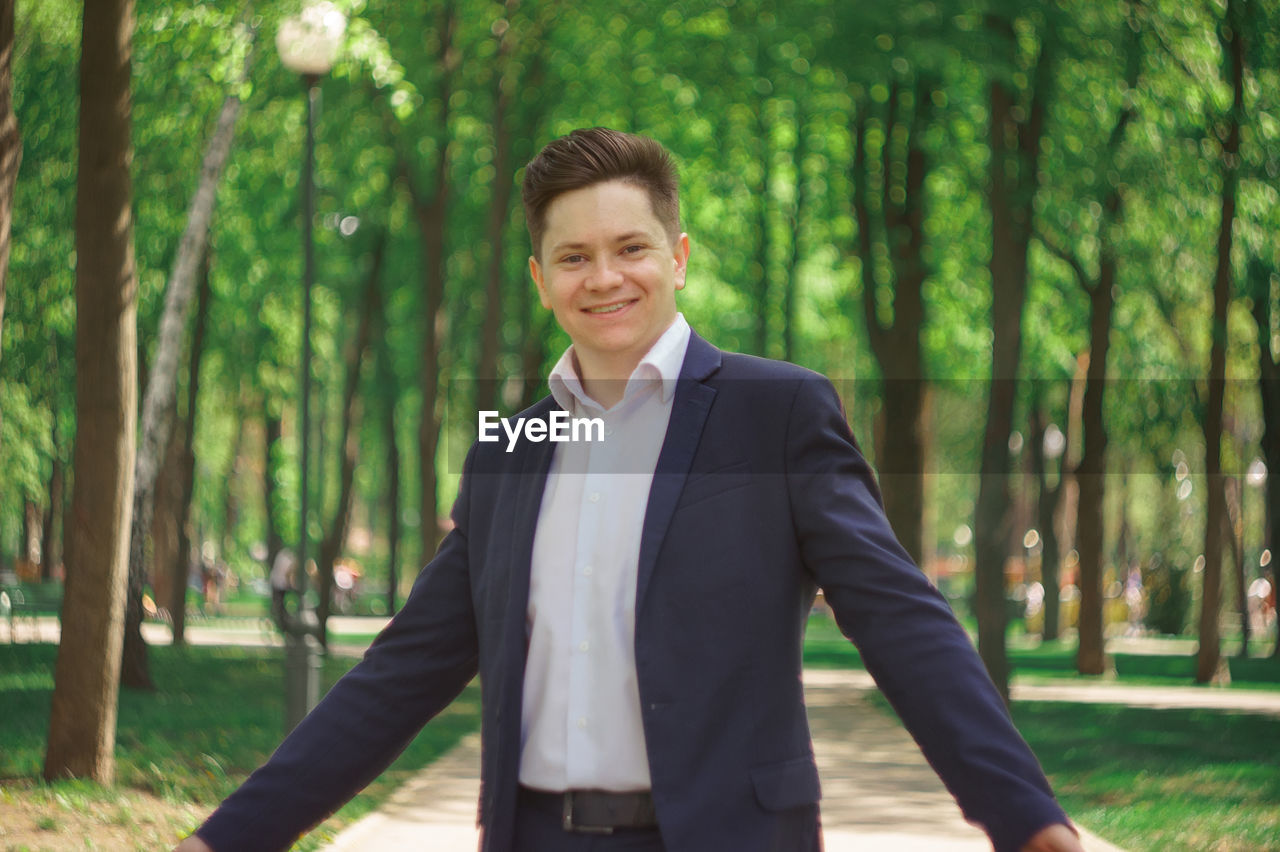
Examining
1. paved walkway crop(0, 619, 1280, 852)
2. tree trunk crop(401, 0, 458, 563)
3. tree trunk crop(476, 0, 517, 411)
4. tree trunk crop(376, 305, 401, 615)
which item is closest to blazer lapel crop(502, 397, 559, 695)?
paved walkway crop(0, 619, 1280, 852)

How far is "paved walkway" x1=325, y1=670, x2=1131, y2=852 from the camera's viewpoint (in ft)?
31.5

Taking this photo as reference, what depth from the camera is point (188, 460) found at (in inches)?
1091

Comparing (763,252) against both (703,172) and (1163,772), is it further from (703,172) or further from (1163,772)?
(1163,772)

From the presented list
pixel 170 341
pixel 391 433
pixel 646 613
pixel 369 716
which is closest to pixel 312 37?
pixel 170 341

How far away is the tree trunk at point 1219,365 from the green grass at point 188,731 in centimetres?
892

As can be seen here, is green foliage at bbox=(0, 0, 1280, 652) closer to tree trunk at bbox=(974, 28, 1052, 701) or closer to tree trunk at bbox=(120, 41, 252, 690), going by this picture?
tree trunk at bbox=(120, 41, 252, 690)

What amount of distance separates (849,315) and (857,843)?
21.3 meters

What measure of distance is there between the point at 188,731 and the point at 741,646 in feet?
38.7

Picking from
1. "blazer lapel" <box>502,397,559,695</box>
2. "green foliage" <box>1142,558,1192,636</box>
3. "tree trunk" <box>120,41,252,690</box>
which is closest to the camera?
"blazer lapel" <box>502,397,559,695</box>

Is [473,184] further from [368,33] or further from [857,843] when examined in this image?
[857,843]

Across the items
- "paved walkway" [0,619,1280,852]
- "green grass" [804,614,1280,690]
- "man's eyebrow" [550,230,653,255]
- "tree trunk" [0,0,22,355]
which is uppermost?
"tree trunk" [0,0,22,355]

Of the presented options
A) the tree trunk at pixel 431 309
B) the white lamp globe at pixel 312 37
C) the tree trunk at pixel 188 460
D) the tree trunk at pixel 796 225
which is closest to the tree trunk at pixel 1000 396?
the white lamp globe at pixel 312 37

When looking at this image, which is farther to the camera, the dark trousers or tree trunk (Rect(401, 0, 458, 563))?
tree trunk (Rect(401, 0, 458, 563))

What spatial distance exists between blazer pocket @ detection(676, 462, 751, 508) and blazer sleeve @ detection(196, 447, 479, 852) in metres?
0.49
